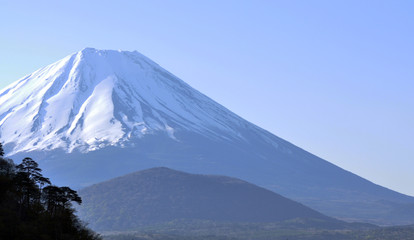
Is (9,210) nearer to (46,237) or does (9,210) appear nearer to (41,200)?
(46,237)

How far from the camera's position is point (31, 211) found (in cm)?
7588

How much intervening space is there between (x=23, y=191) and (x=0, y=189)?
5.15 meters

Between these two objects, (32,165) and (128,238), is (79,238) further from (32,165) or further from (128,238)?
(128,238)

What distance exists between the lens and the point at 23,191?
80.6m

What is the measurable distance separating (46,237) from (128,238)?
5226 inches

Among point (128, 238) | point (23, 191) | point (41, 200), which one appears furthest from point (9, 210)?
point (128, 238)

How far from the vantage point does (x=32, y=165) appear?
295ft

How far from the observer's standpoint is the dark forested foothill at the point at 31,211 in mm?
66812

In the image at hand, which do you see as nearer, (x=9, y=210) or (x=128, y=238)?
A: (x=9, y=210)

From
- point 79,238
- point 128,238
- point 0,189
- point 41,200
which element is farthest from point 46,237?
point 128,238

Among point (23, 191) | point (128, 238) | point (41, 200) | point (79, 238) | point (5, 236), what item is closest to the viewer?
point (5, 236)

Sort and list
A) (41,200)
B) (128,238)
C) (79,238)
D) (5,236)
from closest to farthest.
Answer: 1. (5,236)
2. (79,238)
3. (41,200)
4. (128,238)

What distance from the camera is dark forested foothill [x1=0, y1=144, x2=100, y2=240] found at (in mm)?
66812

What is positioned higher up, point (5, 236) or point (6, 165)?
point (6, 165)
